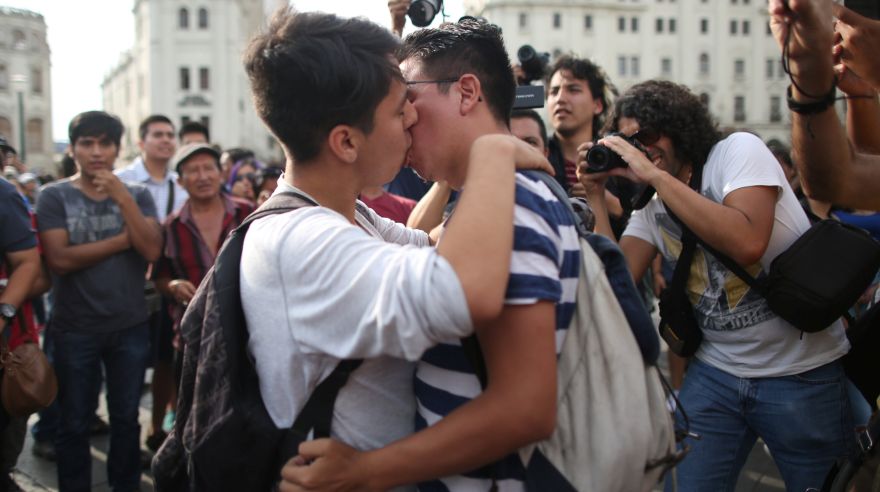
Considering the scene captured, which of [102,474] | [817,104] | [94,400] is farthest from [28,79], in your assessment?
[817,104]

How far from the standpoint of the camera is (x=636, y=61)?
201ft

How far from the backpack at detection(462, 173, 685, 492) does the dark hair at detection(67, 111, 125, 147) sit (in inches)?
153

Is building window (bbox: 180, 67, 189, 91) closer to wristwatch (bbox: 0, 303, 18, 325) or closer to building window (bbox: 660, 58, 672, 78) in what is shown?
building window (bbox: 660, 58, 672, 78)

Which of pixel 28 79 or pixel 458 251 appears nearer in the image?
pixel 458 251

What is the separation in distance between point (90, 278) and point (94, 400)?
0.74 metres

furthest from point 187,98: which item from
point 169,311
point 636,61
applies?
point 169,311

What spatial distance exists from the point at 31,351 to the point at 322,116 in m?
2.60

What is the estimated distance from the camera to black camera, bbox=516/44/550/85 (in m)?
4.27

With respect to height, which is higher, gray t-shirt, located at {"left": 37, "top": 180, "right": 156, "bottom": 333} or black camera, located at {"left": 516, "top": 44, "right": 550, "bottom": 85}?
black camera, located at {"left": 516, "top": 44, "right": 550, "bottom": 85}

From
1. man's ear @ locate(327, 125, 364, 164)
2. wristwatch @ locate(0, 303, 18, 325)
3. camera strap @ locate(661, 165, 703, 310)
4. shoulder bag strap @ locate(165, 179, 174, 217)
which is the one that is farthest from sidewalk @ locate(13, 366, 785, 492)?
man's ear @ locate(327, 125, 364, 164)

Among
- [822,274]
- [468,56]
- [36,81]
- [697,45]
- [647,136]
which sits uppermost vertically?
[697,45]

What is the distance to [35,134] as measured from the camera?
53.3m

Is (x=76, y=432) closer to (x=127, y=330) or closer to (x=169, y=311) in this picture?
(x=127, y=330)

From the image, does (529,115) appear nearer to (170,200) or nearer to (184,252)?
(184,252)
